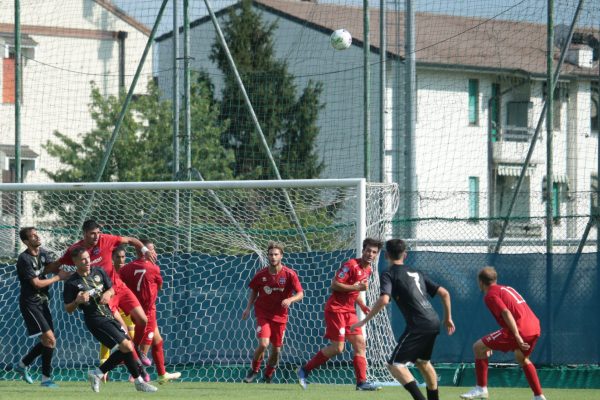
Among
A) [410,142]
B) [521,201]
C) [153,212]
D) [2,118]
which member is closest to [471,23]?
[410,142]

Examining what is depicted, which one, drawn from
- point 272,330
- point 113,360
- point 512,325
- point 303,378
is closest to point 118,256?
point 113,360

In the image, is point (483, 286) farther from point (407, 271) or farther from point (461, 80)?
point (461, 80)

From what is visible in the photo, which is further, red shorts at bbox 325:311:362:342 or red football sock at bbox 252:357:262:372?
red football sock at bbox 252:357:262:372

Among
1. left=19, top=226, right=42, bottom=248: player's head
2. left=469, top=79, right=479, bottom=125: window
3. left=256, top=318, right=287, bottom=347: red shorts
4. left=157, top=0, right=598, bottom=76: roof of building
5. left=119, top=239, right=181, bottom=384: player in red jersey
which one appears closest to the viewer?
left=19, top=226, right=42, bottom=248: player's head

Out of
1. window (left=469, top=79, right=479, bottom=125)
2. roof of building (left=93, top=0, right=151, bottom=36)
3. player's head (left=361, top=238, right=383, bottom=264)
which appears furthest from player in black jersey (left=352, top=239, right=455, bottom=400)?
window (left=469, top=79, right=479, bottom=125)

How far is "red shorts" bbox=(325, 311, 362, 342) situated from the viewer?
13.0 metres

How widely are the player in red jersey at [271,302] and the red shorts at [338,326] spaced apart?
26.8 inches

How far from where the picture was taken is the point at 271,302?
45.3 ft

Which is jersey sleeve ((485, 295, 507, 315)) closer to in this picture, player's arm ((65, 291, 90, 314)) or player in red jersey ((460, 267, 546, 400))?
player in red jersey ((460, 267, 546, 400))

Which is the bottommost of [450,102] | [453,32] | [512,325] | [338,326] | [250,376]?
[250,376]

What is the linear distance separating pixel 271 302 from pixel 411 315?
396 centimetres

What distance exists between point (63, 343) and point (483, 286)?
673cm

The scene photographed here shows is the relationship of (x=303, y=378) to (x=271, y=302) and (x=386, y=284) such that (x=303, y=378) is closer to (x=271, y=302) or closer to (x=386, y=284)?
(x=271, y=302)

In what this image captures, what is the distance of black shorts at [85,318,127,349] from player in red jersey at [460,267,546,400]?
365cm
